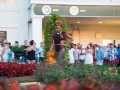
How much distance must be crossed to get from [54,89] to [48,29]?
43.0 ft

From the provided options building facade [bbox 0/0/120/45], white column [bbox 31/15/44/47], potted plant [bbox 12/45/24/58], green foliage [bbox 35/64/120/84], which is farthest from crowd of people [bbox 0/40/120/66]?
green foliage [bbox 35/64/120/84]

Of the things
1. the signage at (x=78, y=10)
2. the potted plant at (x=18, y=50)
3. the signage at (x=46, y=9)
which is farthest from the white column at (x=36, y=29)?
the potted plant at (x=18, y=50)

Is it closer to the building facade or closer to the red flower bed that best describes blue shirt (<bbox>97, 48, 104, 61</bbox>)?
the building facade

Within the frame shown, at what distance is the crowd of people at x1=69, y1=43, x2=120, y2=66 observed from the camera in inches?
722

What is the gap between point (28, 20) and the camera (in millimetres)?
26781

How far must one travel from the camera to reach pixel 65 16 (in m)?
23.9

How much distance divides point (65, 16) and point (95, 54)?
526cm

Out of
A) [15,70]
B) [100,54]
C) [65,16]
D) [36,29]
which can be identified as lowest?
[15,70]

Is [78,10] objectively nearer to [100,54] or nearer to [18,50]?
[100,54]

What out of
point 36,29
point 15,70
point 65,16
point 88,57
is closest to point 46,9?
point 65,16

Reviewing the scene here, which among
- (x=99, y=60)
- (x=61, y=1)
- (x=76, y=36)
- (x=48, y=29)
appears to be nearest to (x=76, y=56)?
(x=99, y=60)

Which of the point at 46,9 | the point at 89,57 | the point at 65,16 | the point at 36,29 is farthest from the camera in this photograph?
the point at 36,29

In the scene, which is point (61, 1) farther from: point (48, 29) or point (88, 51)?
point (48, 29)

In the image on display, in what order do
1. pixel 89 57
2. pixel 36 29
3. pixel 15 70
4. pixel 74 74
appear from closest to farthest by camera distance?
pixel 74 74
pixel 15 70
pixel 89 57
pixel 36 29
